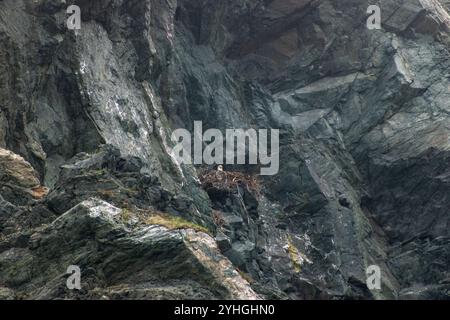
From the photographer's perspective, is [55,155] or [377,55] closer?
[55,155]

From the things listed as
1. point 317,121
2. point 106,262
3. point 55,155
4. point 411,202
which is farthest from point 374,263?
point 106,262

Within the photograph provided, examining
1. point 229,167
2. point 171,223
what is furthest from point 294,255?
point 171,223

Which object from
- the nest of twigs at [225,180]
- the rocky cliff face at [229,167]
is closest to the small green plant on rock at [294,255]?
the rocky cliff face at [229,167]

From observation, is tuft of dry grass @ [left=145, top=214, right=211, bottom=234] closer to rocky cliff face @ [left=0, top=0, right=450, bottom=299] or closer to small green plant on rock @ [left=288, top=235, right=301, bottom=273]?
rocky cliff face @ [left=0, top=0, right=450, bottom=299]

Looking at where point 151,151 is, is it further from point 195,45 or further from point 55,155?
point 195,45

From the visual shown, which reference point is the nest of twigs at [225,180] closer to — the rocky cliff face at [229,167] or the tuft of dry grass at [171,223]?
the rocky cliff face at [229,167]

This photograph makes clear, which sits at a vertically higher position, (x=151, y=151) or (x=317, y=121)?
(x=317, y=121)
